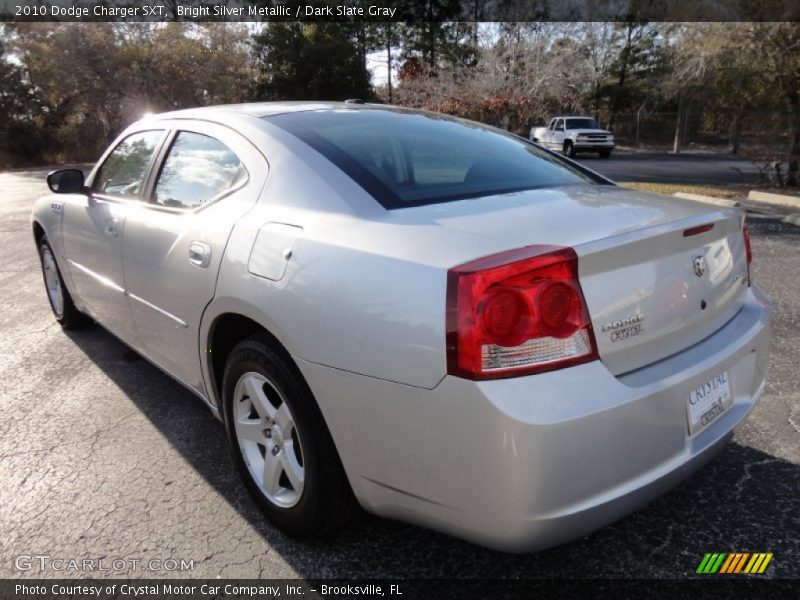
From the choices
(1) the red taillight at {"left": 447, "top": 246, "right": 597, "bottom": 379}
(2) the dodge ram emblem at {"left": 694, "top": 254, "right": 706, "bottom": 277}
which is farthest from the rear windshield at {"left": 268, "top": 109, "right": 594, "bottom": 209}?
(2) the dodge ram emblem at {"left": 694, "top": 254, "right": 706, "bottom": 277}

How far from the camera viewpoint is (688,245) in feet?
6.43

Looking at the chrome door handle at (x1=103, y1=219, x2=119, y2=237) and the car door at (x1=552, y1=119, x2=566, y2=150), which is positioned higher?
the chrome door handle at (x1=103, y1=219, x2=119, y2=237)

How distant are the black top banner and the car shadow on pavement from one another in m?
25.5

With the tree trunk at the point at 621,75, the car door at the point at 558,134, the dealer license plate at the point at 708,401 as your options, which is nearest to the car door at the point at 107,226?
the dealer license plate at the point at 708,401

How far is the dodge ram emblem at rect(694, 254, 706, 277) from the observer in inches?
77.9

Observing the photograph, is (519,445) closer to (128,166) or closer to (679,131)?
(128,166)

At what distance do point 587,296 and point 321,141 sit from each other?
4.23 ft

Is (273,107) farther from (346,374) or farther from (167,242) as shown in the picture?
(346,374)

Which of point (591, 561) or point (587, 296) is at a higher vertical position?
point (587, 296)

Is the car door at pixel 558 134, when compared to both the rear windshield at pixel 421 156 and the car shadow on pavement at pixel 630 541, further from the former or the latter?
the car shadow on pavement at pixel 630 541

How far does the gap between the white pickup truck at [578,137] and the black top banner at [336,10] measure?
4.98 meters

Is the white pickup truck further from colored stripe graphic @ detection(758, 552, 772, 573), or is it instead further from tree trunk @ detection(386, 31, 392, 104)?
colored stripe graphic @ detection(758, 552, 772, 573)

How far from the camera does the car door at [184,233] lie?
2.43 metres

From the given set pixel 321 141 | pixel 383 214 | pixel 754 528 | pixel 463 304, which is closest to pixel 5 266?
pixel 321 141
